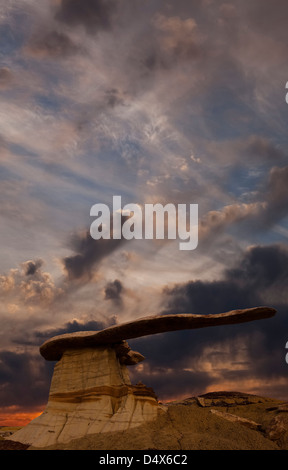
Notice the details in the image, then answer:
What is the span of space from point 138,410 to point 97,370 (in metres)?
4.09

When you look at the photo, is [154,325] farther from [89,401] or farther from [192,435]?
[89,401]

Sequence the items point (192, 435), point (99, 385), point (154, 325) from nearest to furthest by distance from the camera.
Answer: point (192, 435) → point (154, 325) → point (99, 385)

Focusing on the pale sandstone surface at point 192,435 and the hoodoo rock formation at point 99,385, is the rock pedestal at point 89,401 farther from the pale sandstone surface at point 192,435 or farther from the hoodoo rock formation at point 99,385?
the pale sandstone surface at point 192,435

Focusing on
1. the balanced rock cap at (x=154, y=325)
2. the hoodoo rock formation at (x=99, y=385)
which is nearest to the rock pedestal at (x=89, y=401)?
the hoodoo rock formation at (x=99, y=385)

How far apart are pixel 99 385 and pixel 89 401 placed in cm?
109

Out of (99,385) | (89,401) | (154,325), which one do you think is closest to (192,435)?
(154,325)

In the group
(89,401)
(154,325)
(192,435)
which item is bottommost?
(192,435)

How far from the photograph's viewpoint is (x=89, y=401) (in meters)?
23.6

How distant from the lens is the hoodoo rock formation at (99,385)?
21.2 metres

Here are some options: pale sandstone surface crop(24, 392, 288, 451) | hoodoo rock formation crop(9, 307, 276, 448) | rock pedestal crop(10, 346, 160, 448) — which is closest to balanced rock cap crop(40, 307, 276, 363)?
hoodoo rock formation crop(9, 307, 276, 448)

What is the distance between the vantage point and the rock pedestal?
21.5m

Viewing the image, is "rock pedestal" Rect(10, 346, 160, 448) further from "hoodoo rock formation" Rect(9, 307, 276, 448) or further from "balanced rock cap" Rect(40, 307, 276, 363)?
"balanced rock cap" Rect(40, 307, 276, 363)
